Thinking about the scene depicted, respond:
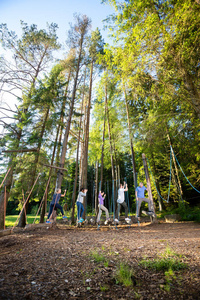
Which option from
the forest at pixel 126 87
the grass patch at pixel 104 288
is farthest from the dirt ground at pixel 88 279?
the forest at pixel 126 87

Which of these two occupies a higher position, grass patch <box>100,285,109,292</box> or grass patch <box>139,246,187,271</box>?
grass patch <box>139,246,187,271</box>

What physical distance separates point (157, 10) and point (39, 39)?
25.3 feet

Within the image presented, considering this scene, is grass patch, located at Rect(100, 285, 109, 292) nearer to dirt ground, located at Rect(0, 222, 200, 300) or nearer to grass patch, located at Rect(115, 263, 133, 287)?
dirt ground, located at Rect(0, 222, 200, 300)

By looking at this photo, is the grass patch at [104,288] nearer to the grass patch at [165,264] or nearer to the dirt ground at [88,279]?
the dirt ground at [88,279]

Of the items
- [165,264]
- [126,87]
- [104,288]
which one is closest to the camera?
[104,288]

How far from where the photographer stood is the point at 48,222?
618 centimetres

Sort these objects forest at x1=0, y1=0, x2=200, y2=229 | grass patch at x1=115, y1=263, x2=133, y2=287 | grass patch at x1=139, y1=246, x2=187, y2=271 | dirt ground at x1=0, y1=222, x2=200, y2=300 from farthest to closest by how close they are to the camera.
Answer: forest at x1=0, y1=0, x2=200, y2=229, grass patch at x1=139, y1=246, x2=187, y2=271, grass patch at x1=115, y1=263, x2=133, y2=287, dirt ground at x1=0, y1=222, x2=200, y2=300

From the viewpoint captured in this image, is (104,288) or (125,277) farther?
(125,277)

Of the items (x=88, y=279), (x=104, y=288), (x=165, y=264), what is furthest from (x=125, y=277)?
(x=165, y=264)

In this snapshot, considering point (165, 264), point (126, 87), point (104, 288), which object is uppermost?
point (126, 87)

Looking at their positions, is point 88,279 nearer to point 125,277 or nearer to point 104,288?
point 104,288

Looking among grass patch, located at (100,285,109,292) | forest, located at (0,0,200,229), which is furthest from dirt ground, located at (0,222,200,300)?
forest, located at (0,0,200,229)

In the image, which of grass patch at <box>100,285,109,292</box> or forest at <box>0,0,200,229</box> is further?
forest at <box>0,0,200,229</box>

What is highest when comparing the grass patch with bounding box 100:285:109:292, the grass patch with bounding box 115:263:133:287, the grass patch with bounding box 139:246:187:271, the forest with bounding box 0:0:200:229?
the forest with bounding box 0:0:200:229
